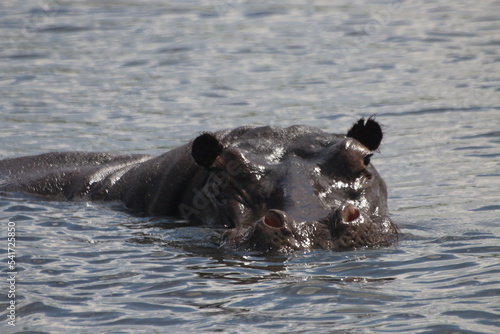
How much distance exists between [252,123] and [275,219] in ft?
26.1

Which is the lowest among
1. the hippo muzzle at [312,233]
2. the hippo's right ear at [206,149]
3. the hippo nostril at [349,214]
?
the hippo muzzle at [312,233]

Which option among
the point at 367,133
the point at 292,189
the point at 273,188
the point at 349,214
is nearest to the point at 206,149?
the point at 273,188

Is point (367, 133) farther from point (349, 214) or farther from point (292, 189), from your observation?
point (349, 214)

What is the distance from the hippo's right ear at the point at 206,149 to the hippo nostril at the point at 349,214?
5.56 feet

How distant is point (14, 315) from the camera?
271 inches

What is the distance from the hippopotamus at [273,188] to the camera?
7.84 metres

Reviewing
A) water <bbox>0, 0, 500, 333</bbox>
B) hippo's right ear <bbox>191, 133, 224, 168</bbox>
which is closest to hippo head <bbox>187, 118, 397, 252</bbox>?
hippo's right ear <bbox>191, 133, 224, 168</bbox>

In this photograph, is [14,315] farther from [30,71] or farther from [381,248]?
[30,71]

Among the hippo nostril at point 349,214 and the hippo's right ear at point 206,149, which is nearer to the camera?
the hippo nostril at point 349,214

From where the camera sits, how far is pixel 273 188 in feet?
28.3

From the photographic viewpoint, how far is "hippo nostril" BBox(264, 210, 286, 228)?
25.1ft

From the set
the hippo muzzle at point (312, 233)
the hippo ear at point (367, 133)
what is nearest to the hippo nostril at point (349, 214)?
the hippo muzzle at point (312, 233)

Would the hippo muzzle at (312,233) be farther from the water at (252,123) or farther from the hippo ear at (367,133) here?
the hippo ear at (367,133)

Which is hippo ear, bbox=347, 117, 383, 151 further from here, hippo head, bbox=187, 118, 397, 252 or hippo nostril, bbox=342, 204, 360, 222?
hippo nostril, bbox=342, 204, 360, 222
